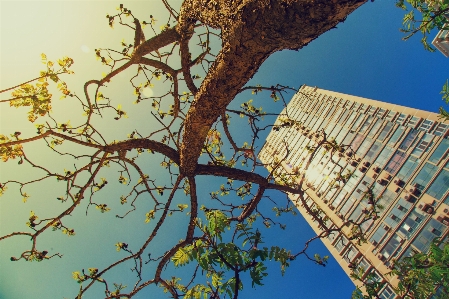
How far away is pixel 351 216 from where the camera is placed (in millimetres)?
38938

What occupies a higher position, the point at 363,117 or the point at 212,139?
the point at 363,117

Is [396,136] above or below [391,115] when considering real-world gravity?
below

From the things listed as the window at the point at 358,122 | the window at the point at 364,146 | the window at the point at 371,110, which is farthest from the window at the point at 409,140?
the window at the point at 358,122

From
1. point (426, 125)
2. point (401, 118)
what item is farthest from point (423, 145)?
point (401, 118)

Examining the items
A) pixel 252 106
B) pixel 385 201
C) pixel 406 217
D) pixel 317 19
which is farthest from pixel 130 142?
pixel 385 201

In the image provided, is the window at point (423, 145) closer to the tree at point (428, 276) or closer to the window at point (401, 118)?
the window at point (401, 118)

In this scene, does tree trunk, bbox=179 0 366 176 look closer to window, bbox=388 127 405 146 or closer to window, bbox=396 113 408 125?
window, bbox=388 127 405 146

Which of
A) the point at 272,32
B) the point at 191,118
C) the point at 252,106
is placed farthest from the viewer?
the point at 252,106

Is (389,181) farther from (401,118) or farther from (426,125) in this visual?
(401,118)

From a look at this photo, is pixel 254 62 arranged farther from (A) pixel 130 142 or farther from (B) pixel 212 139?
(B) pixel 212 139

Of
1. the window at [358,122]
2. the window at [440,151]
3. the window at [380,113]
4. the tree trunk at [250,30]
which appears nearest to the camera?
the tree trunk at [250,30]

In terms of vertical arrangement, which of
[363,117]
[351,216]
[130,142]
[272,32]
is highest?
[363,117]

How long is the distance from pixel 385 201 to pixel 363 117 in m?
16.2

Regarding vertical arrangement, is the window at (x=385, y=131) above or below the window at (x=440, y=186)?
above
